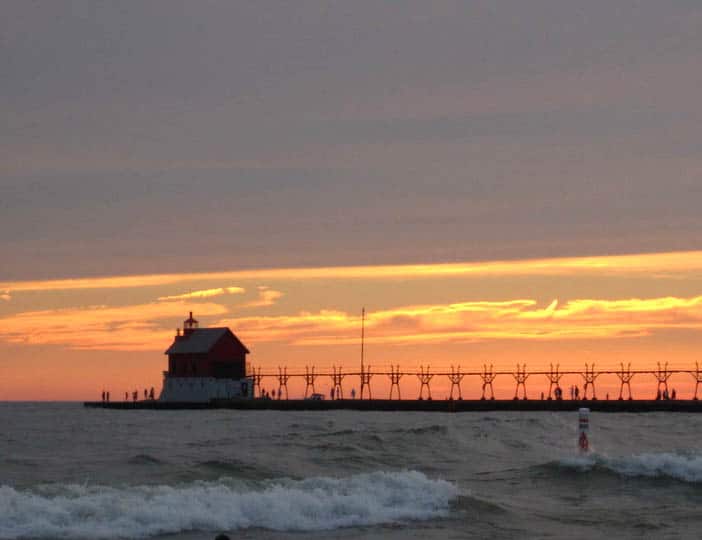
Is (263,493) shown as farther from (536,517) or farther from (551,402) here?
(551,402)

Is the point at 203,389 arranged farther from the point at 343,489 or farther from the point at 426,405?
the point at 343,489

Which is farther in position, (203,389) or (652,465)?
(203,389)

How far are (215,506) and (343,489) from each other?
361 cm

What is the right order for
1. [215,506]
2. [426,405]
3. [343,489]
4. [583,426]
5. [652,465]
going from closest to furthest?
[215,506] < [343,489] < [652,465] < [583,426] < [426,405]

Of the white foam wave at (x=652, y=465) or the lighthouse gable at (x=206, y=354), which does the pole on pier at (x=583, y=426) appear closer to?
the white foam wave at (x=652, y=465)

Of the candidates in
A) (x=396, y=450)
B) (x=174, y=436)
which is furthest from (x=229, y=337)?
(x=396, y=450)

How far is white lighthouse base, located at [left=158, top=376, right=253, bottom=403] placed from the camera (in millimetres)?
107500

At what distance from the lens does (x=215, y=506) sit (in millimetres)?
26594

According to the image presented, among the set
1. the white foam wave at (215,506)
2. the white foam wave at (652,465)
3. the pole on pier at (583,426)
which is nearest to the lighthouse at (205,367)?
the pole on pier at (583,426)

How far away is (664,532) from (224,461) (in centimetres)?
1329

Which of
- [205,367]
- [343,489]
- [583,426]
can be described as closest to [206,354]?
[205,367]

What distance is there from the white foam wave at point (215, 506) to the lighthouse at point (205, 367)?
77922 mm

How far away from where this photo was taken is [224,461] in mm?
34625

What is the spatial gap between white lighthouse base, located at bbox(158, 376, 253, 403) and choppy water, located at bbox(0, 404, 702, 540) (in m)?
60.3
